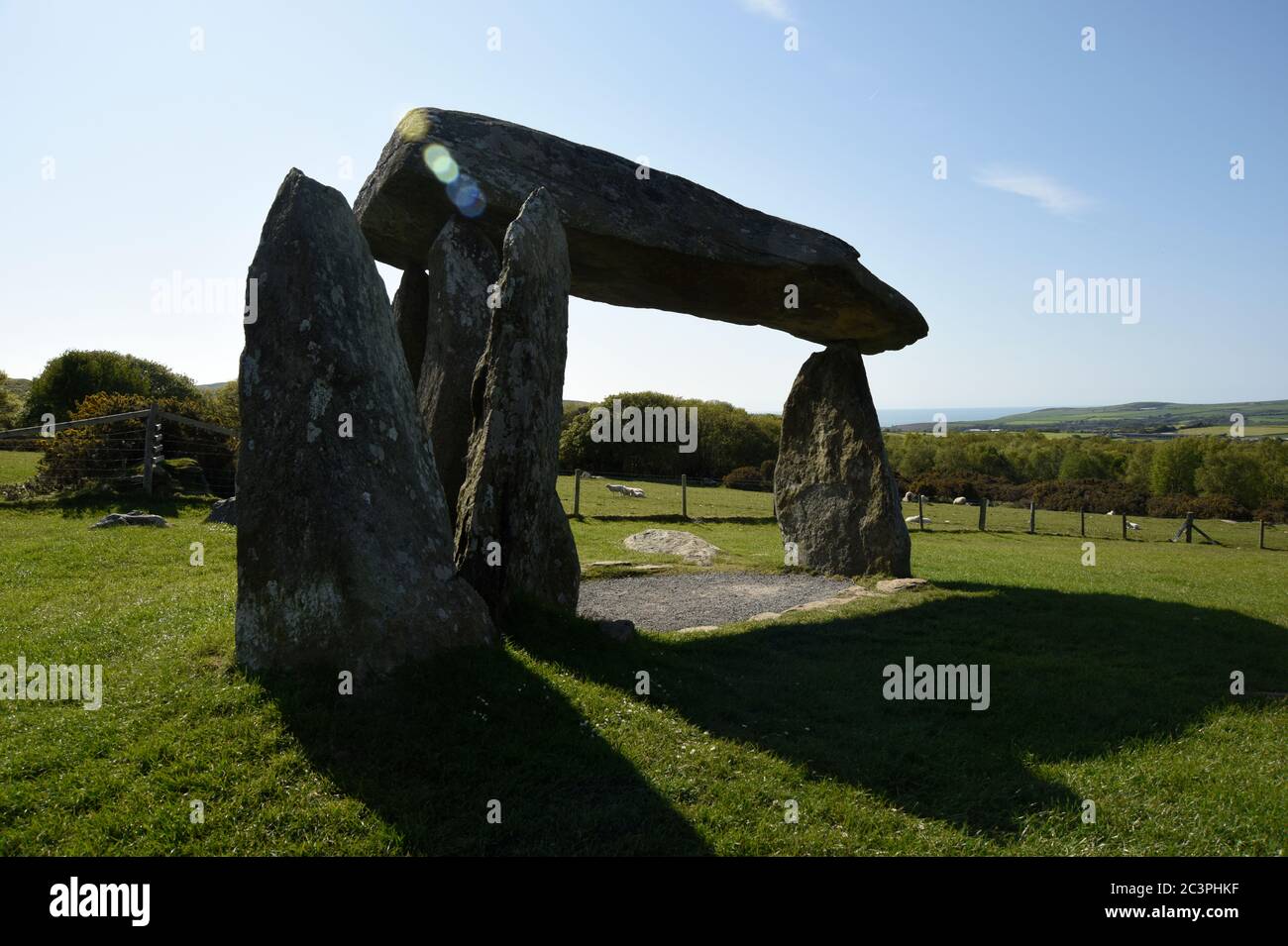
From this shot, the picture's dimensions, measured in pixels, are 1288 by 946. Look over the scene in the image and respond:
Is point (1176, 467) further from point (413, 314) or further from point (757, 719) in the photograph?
point (757, 719)

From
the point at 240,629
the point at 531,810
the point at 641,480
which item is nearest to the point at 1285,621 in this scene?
the point at 531,810

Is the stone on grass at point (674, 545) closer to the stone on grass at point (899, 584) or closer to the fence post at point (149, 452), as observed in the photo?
the stone on grass at point (899, 584)

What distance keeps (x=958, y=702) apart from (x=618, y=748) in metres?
3.76

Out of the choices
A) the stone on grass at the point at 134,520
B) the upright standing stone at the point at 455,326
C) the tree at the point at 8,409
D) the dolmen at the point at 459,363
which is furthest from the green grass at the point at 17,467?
the dolmen at the point at 459,363

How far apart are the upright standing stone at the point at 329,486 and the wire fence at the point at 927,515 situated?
738 inches

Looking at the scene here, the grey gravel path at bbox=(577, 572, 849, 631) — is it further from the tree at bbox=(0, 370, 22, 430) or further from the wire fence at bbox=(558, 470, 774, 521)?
the tree at bbox=(0, 370, 22, 430)

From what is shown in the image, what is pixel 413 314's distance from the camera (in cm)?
1171

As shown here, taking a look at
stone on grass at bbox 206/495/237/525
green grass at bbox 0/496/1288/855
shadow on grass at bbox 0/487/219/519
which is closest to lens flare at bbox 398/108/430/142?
green grass at bbox 0/496/1288/855

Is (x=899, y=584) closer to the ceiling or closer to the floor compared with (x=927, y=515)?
closer to the ceiling

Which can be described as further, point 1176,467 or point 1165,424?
point 1165,424

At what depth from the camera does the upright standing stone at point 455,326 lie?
1024cm

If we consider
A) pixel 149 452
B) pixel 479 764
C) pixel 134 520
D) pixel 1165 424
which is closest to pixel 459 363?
pixel 479 764

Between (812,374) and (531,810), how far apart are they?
12111 millimetres

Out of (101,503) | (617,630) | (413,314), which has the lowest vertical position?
(617,630)
